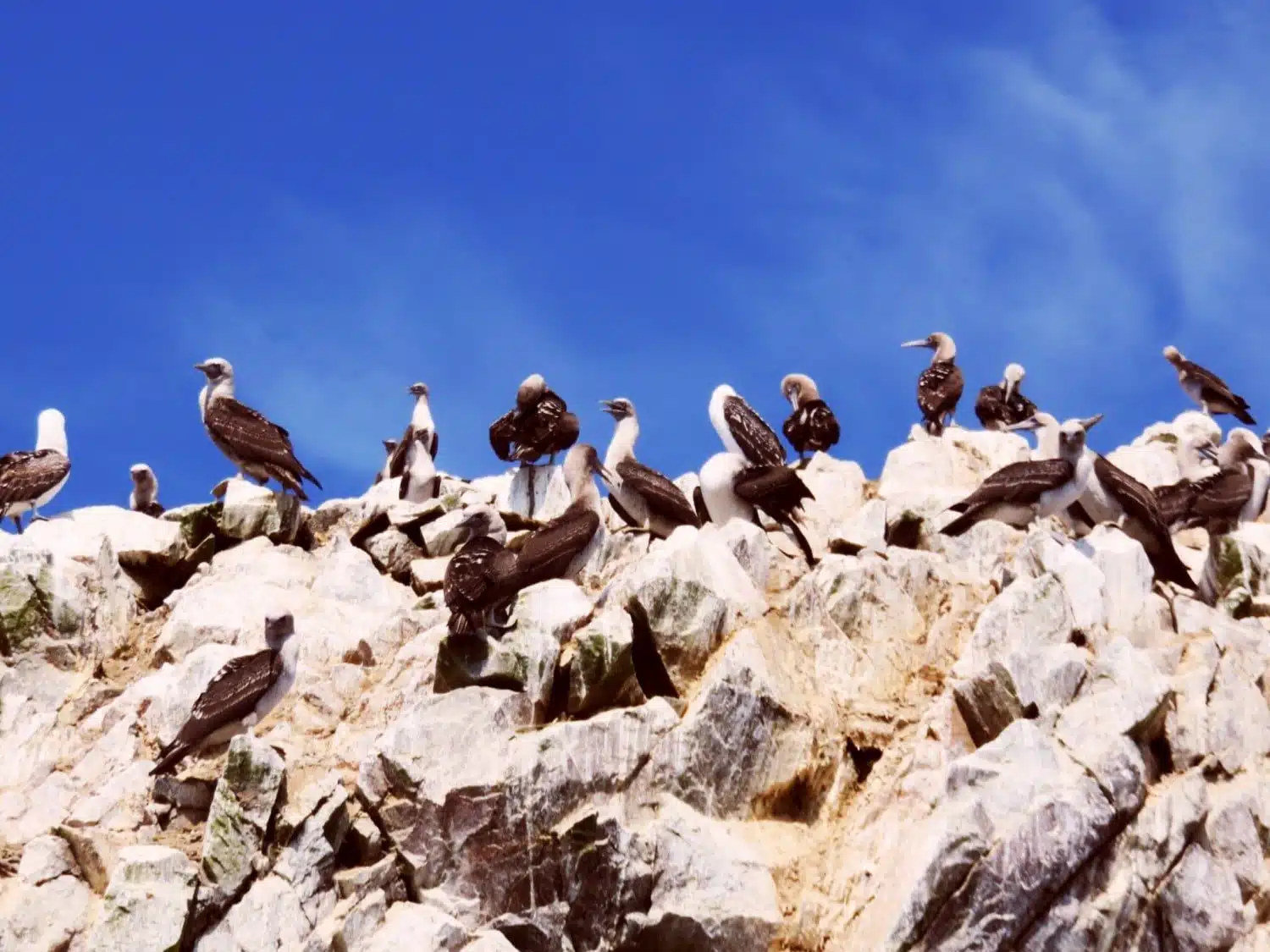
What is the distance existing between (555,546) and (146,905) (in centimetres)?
711

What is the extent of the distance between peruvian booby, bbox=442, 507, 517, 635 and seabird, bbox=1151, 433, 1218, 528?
1069cm

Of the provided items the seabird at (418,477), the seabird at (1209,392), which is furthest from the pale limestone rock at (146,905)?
the seabird at (1209,392)

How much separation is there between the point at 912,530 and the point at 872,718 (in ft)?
17.2

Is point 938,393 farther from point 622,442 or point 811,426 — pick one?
point 622,442

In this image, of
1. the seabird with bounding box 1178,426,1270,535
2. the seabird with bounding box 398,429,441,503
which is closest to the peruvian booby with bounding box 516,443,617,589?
the seabird with bounding box 398,429,441,503

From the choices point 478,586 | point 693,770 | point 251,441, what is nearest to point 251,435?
point 251,441

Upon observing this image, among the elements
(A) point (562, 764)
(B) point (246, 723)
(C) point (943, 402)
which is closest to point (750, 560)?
(A) point (562, 764)

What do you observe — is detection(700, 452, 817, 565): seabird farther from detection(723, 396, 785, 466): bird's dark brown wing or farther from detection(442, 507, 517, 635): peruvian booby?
detection(442, 507, 517, 635): peruvian booby

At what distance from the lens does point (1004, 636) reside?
→ 19953mm

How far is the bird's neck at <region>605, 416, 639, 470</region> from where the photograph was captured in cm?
2681

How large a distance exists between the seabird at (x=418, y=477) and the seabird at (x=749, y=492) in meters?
6.22

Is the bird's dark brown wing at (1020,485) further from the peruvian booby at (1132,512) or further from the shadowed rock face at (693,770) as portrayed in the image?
the shadowed rock face at (693,770)

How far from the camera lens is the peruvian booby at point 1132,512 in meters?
24.2

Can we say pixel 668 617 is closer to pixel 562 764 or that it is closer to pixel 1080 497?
pixel 562 764
